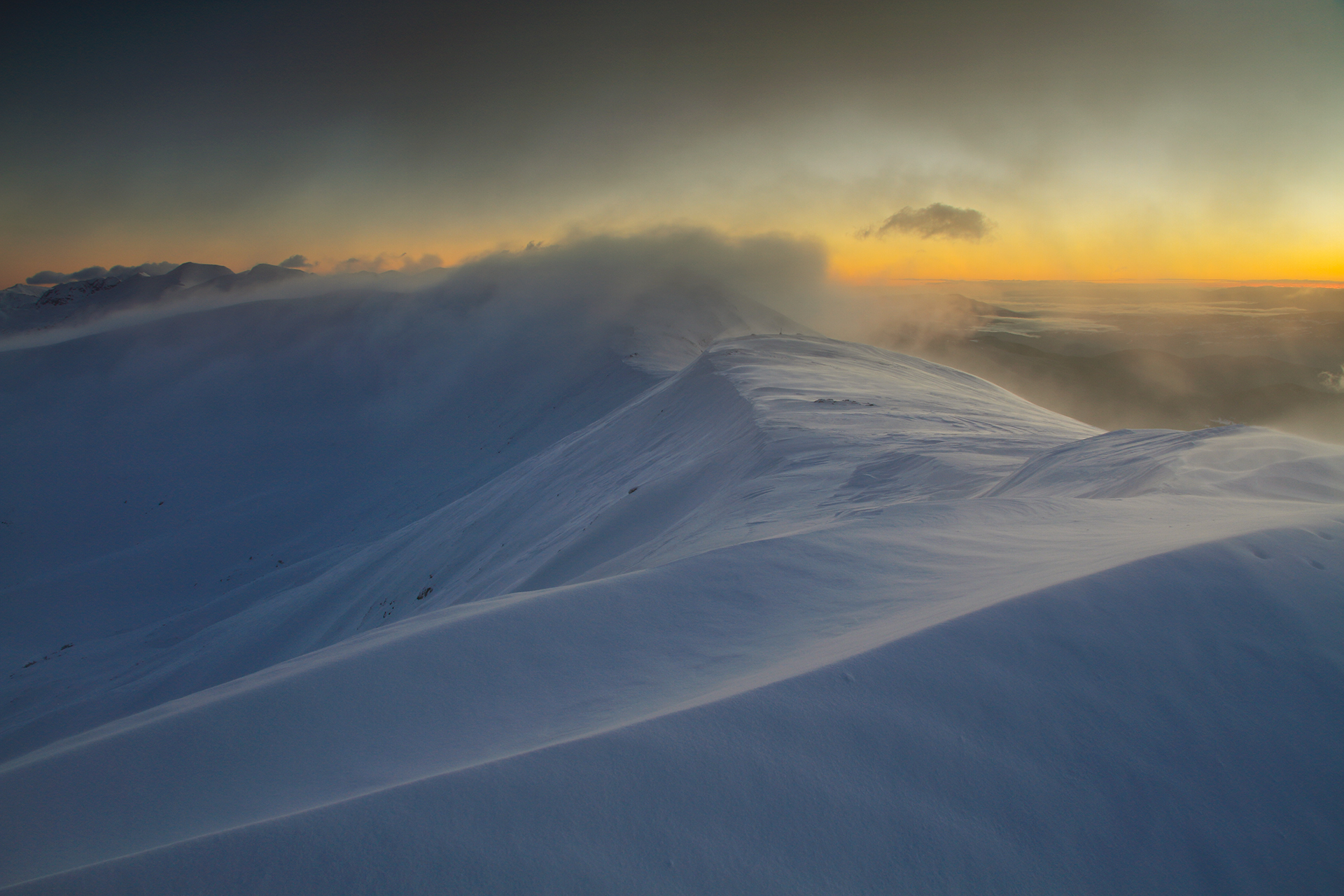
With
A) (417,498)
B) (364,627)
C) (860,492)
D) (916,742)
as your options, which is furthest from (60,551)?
(916,742)

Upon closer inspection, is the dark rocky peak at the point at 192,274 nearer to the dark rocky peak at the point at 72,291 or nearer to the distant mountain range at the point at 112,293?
the distant mountain range at the point at 112,293

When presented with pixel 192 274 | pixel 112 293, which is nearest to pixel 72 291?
pixel 112 293

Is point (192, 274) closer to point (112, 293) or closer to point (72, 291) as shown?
point (112, 293)

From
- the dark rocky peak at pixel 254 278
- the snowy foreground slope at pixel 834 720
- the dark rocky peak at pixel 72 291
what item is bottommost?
the snowy foreground slope at pixel 834 720

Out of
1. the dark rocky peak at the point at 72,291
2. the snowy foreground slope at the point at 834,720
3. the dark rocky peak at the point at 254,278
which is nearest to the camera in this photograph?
the snowy foreground slope at the point at 834,720

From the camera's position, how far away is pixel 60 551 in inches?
1081

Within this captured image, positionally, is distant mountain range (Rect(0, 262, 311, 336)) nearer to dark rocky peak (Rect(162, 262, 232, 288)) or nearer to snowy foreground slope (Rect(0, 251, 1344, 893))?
dark rocky peak (Rect(162, 262, 232, 288))

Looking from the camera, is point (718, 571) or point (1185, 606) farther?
point (718, 571)

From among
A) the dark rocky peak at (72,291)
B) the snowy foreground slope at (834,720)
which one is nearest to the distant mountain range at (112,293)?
the dark rocky peak at (72,291)

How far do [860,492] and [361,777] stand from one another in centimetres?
590

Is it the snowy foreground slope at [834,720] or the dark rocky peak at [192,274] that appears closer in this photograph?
the snowy foreground slope at [834,720]

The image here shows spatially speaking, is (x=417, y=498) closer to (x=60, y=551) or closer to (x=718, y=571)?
(x=60, y=551)

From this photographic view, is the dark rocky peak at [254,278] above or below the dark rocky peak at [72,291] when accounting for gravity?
below

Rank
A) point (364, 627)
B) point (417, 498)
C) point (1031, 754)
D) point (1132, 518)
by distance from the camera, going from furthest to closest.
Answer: point (417, 498) < point (364, 627) < point (1132, 518) < point (1031, 754)
